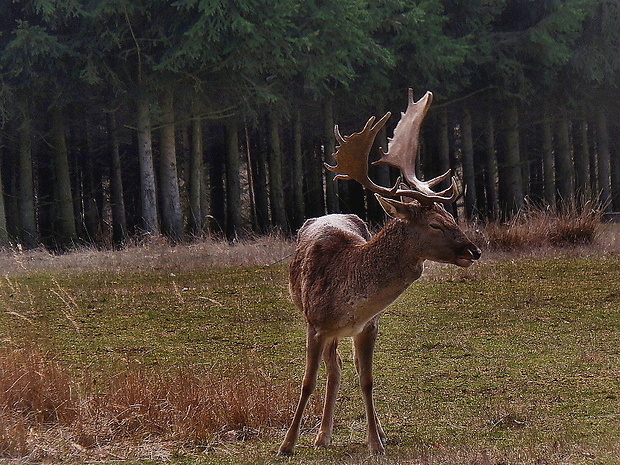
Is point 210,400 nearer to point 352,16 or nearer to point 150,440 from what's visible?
point 150,440

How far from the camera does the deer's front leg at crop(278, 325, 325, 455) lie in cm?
694

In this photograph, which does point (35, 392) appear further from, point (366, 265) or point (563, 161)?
point (563, 161)

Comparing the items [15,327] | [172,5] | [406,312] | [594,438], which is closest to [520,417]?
[594,438]

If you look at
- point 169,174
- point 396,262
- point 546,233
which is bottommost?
point 546,233

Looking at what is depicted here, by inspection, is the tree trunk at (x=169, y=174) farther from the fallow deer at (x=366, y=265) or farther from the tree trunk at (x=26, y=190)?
the fallow deer at (x=366, y=265)

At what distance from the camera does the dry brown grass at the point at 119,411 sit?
→ 288 inches

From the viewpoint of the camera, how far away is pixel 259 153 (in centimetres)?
3075

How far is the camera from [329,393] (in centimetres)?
738

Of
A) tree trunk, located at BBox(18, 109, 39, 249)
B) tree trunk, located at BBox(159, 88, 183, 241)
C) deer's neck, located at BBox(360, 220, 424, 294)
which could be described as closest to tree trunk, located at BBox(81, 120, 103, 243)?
tree trunk, located at BBox(18, 109, 39, 249)

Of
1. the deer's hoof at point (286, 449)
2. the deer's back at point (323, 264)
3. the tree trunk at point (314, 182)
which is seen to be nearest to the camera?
the deer's hoof at point (286, 449)

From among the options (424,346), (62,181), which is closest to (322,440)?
(424,346)

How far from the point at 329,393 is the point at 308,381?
35cm

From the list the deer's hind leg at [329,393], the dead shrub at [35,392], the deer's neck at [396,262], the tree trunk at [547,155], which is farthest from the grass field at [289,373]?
the tree trunk at [547,155]

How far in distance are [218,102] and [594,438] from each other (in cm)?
1878
